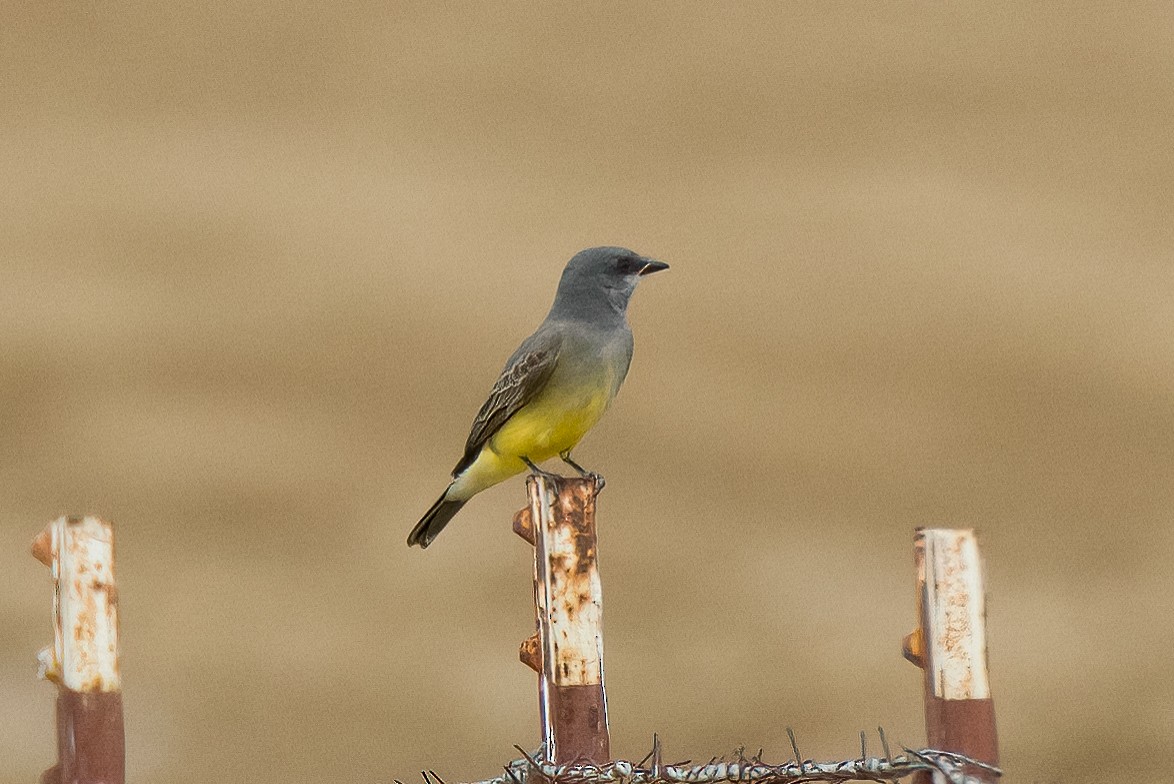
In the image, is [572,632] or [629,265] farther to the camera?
[629,265]

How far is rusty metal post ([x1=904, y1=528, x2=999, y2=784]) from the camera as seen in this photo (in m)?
3.13

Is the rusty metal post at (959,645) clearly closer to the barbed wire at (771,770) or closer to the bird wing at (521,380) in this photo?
the barbed wire at (771,770)

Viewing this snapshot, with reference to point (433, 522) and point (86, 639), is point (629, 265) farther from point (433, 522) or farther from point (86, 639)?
point (86, 639)

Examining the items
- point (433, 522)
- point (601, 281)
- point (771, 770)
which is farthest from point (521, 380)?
point (771, 770)

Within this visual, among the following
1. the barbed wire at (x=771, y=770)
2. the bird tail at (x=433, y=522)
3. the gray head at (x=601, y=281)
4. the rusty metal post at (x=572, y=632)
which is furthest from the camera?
the gray head at (x=601, y=281)

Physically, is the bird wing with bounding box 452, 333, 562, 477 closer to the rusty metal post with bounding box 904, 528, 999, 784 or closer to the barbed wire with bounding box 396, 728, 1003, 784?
the barbed wire with bounding box 396, 728, 1003, 784

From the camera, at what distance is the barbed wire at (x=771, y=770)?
10.0 ft

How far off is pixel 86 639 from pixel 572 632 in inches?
36.8

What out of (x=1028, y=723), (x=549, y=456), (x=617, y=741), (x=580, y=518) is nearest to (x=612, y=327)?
(x=549, y=456)

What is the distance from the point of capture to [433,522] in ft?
18.2

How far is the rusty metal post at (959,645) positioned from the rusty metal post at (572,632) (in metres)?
0.61

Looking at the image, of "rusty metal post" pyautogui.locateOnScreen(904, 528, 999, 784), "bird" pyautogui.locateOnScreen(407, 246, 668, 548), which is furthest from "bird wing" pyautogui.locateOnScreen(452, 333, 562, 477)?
"rusty metal post" pyautogui.locateOnScreen(904, 528, 999, 784)

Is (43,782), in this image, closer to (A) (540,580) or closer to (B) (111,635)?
(B) (111,635)

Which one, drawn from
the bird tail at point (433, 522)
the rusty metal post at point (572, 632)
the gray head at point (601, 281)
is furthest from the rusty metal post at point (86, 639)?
the gray head at point (601, 281)
